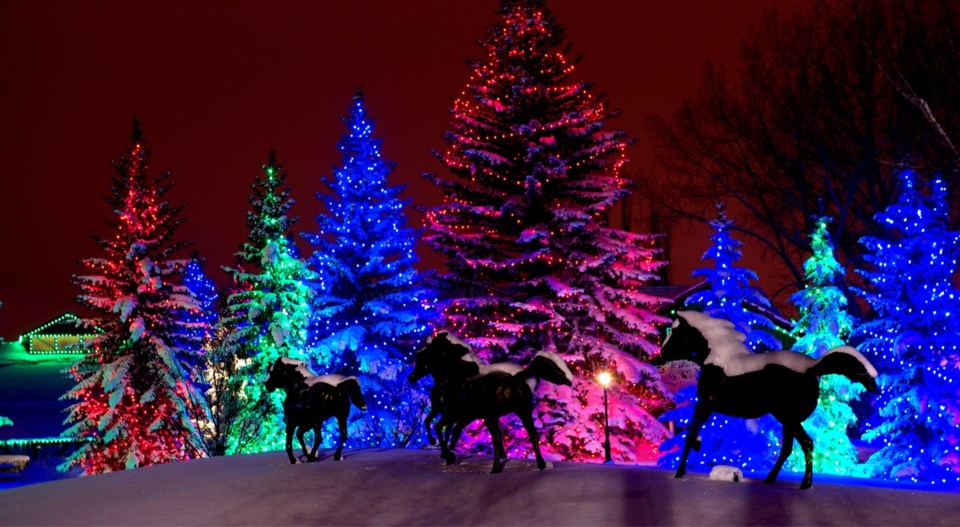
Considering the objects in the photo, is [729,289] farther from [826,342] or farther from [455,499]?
[455,499]

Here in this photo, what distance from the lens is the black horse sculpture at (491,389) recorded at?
1230 centimetres

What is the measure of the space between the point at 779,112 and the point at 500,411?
24.9m

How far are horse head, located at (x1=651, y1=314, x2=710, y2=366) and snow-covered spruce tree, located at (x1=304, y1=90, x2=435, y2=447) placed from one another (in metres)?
17.2

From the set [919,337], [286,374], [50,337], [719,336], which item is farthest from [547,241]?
[50,337]

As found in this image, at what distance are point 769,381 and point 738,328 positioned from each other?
10.2 meters

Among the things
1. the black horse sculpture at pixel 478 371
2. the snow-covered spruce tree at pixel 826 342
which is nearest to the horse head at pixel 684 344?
the black horse sculpture at pixel 478 371

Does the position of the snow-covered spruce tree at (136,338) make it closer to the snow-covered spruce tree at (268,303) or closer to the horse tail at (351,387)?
the snow-covered spruce tree at (268,303)

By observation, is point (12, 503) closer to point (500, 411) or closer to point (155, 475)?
point (155, 475)

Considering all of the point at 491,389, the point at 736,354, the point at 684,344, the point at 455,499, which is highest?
the point at 684,344

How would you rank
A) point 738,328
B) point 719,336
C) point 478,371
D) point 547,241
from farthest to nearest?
point 547,241 → point 738,328 → point 478,371 → point 719,336

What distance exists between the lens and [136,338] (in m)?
30.5

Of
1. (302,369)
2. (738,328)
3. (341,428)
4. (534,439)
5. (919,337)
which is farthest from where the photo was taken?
(738,328)

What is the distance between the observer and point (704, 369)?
10969mm

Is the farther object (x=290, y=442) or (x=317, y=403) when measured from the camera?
(x=290, y=442)
